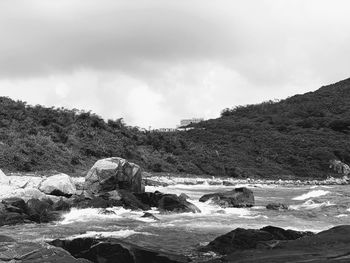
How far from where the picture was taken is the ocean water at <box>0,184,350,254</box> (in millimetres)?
13711

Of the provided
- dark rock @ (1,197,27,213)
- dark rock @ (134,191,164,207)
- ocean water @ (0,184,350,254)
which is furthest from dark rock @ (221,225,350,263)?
dark rock @ (134,191,164,207)

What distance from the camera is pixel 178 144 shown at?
53.9 meters

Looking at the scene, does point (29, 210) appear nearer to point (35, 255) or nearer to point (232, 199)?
point (35, 255)

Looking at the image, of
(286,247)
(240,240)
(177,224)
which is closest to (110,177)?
(177,224)

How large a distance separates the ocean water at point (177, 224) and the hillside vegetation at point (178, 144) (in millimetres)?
16945

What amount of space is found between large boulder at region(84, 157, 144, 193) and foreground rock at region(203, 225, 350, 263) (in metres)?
11.4

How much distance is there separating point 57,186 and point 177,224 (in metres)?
7.07

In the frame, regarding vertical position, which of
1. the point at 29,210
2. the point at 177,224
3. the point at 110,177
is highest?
the point at 110,177

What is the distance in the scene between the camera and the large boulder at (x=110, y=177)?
888 inches

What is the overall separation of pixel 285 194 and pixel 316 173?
24.9 meters

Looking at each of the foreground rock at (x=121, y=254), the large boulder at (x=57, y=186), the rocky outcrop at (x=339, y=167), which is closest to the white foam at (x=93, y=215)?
the large boulder at (x=57, y=186)

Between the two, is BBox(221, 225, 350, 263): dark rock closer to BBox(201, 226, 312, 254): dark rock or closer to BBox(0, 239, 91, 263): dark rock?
BBox(201, 226, 312, 254): dark rock

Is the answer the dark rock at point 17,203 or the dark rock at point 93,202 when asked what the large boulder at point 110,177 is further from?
the dark rock at point 17,203

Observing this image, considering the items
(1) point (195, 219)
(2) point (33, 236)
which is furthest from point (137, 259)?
(1) point (195, 219)
